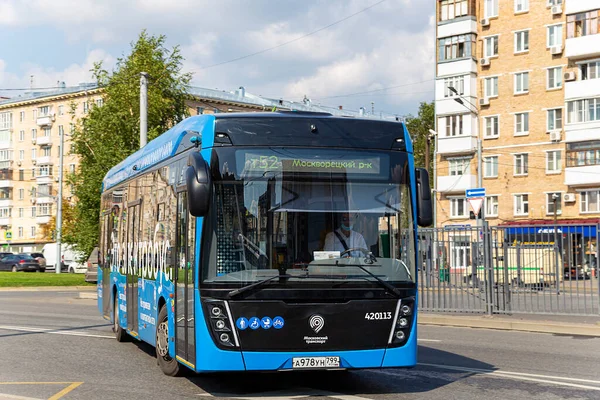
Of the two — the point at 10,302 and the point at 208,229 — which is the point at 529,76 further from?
the point at 208,229

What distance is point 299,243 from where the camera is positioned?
9.41 metres

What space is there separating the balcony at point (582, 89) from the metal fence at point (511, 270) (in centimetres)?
3972

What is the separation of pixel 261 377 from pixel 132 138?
4650 centimetres

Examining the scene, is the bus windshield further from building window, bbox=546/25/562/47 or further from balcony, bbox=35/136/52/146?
balcony, bbox=35/136/52/146

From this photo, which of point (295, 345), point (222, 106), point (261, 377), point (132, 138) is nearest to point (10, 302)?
point (261, 377)

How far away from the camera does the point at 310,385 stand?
34.5ft

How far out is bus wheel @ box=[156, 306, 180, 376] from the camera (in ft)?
36.6

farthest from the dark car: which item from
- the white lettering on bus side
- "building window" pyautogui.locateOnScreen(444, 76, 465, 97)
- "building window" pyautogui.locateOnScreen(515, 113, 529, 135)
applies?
the white lettering on bus side

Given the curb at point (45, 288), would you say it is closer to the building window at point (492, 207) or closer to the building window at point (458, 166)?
the building window at point (492, 207)

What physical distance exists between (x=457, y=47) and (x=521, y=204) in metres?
11.5

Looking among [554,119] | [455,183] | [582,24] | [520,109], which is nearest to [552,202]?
[554,119]

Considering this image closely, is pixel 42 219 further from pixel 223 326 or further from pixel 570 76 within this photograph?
pixel 223 326

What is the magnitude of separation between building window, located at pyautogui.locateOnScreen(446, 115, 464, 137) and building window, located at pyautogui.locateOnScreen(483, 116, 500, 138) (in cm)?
165

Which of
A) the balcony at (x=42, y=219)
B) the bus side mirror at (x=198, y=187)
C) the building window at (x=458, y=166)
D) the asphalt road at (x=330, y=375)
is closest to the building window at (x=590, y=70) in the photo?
the building window at (x=458, y=166)
